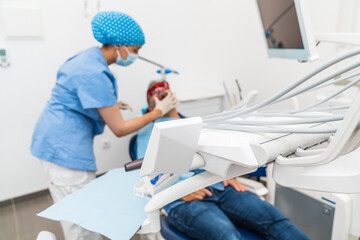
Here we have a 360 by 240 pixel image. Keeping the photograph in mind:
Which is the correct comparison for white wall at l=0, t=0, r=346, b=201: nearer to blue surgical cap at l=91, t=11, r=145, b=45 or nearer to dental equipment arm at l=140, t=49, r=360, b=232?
blue surgical cap at l=91, t=11, r=145, b=45

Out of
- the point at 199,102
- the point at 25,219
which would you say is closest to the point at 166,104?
the point at 199,102

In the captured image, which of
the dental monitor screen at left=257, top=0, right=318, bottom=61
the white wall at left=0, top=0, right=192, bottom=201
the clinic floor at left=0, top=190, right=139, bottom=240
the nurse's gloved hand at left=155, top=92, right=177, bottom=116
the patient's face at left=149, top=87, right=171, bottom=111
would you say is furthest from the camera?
the white wall at left=0, top=0, right=192, bottom=201

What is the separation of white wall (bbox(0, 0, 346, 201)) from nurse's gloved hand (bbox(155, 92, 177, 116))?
3.25ft

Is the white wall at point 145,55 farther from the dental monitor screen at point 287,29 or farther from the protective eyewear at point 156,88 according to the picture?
the dental monitor screen at point 287,29

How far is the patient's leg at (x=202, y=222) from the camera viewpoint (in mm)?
1077

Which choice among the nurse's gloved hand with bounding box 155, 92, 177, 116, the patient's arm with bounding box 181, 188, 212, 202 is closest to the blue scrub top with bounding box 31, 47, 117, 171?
the nurse's gloved hand with bounding box 155, 92, 177, 116

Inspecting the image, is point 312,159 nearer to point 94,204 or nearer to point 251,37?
point 94,204

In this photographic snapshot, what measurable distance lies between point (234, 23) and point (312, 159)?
215cm

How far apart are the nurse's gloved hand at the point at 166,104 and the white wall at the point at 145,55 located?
991 millimetres

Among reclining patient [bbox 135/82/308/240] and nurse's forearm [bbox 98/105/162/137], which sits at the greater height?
nurse's forearm [bbox 98/105/162/137]

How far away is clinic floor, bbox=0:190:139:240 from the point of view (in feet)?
6.13

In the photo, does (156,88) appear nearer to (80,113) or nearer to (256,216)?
(80,113)

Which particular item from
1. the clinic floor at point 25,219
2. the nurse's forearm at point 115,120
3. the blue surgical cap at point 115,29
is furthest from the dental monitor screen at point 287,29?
the clinic floor at point 25,219

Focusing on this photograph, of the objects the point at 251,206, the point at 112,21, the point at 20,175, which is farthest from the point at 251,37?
the point at 20,175
